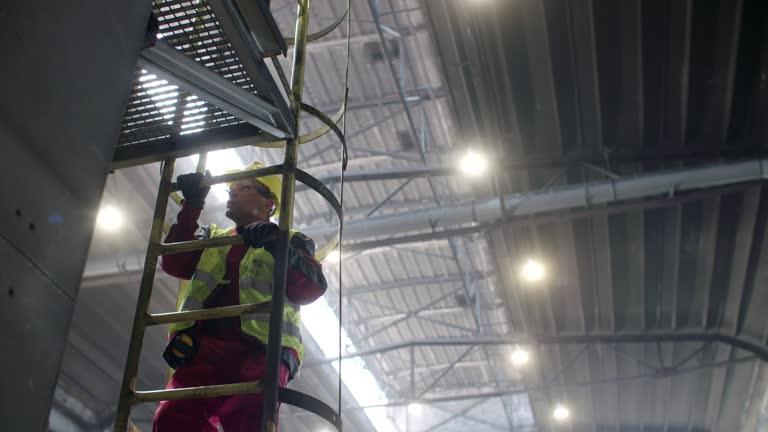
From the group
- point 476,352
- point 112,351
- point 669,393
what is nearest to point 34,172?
point 112,351

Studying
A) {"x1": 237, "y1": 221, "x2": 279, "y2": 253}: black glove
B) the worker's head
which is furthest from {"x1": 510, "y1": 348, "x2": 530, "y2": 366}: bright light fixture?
{"x1": 237, "y1": 221, "x2": 279, "y2": 253}: black glove

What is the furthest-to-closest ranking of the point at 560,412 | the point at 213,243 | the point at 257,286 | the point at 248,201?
the point at 560,412 < the point at 248,201 < the point at 257,286 < the point at 213,243

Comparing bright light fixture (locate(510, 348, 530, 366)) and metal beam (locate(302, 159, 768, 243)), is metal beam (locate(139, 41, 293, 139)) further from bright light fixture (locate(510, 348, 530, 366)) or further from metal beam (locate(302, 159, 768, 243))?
bright light fixture (locate(510, 348, 530, 366))

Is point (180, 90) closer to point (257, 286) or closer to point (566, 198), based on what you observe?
point (257, 286)

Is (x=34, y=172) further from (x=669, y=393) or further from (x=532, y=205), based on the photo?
(x=669, y=393)

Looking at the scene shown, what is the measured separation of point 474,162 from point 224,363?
7816mm

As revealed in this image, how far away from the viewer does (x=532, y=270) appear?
13180 mm

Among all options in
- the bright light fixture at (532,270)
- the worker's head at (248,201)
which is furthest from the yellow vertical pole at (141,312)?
the bright light fixture at (532,270)

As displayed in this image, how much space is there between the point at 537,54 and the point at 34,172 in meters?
8.19

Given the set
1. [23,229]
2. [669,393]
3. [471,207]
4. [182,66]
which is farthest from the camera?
[669,393]

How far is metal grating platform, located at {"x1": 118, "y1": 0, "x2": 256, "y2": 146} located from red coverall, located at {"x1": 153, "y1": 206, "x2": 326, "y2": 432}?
0.47m

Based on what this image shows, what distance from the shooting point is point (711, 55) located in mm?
9445

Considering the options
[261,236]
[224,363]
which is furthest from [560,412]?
[261,236]

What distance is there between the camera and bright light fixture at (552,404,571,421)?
17969 mm
